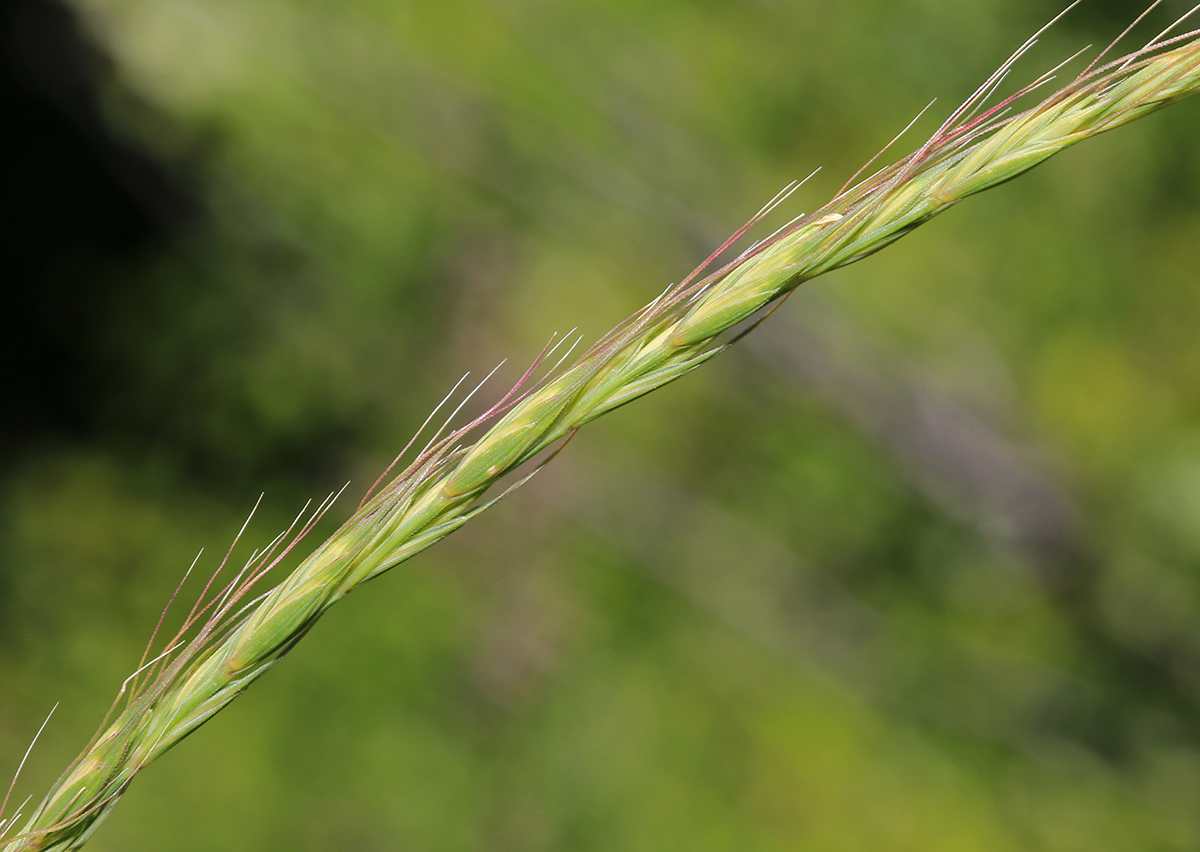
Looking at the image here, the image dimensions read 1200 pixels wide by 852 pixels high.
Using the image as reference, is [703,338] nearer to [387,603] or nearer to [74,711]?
[387,603]

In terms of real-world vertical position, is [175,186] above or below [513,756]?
above

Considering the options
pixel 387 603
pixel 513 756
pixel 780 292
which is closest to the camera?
pixel 780 292

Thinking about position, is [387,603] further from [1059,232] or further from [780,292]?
[1059,232]

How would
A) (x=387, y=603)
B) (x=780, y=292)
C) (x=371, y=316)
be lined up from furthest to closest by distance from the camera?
1. (x=371, y=316)
2. (x=387, y=603)
3. (x=780, y=292)

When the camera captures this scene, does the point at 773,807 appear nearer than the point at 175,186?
Yes

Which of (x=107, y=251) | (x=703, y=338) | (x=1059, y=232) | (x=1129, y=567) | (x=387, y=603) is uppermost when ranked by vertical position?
(x=107, y=251)

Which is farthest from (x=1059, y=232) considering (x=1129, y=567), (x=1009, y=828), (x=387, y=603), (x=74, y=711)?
(x=74, y=711)
